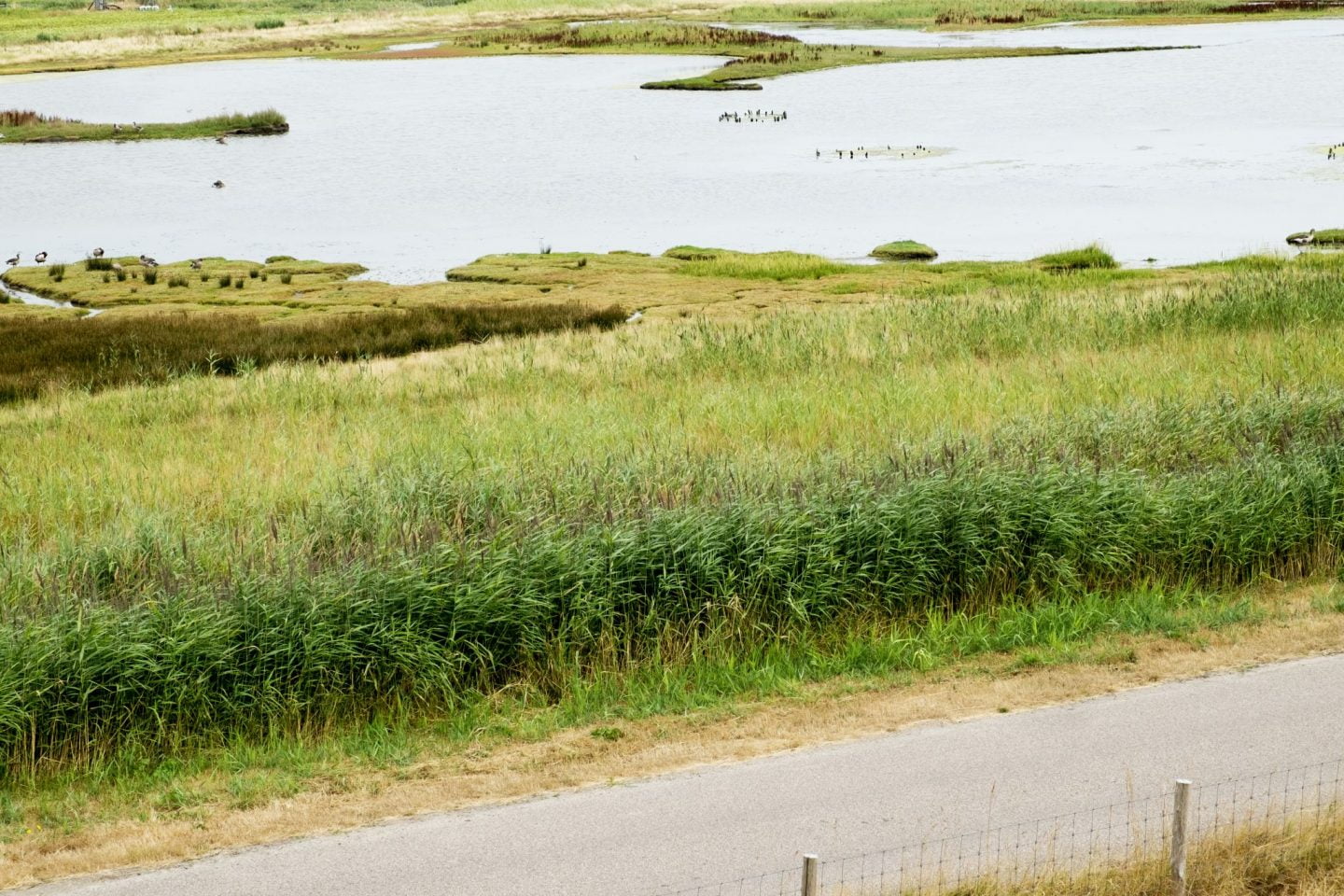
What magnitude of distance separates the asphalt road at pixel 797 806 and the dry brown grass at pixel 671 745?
0.33 metres

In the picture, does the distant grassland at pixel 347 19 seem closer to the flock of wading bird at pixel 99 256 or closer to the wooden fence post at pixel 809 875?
the flock of wading bird at pixel 99 256

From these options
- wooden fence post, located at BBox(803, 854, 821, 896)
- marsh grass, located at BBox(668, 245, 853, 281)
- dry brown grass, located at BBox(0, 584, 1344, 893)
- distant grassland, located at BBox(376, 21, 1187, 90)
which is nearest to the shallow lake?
distant grassland, located at BBox(376, 21, 1187, 90)

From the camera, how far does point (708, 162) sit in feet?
258

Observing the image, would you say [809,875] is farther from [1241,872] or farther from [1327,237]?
[1327,237]

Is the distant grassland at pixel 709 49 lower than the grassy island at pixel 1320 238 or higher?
higher

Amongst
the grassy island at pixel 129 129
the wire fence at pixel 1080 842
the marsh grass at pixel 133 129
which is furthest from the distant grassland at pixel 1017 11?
the wire fence at pixel 1080 842

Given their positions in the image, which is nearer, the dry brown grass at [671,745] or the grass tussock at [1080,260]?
the dry brown grass at [671,745]

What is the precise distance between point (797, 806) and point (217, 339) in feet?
101

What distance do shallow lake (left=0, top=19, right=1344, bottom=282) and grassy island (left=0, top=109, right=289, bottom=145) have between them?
4.72 feet

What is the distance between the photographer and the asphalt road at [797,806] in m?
9.85

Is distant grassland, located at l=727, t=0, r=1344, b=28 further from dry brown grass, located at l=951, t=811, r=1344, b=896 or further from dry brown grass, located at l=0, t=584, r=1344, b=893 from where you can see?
dry brown grass, located at l=951, t=811, r=1344, b=896

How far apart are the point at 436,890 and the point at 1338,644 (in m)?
9.48

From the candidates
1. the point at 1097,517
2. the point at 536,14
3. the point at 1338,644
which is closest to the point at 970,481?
the point at 1097,517

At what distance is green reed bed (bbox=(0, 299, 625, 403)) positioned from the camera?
34031 millimetres
